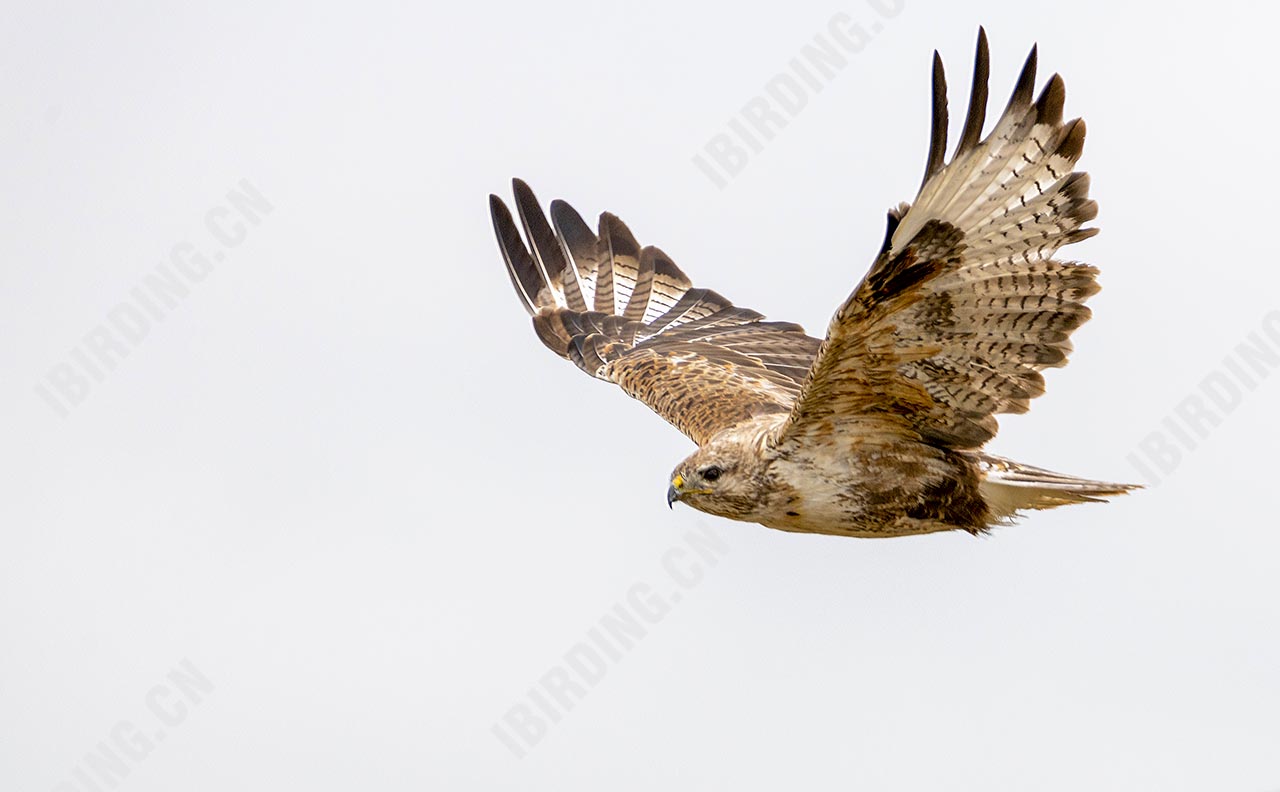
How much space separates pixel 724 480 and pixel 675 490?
1.00ft

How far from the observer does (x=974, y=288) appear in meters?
8.80

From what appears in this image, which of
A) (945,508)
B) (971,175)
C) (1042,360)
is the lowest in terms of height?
(945,508)

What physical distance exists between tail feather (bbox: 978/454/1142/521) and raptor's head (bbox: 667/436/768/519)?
109 cm

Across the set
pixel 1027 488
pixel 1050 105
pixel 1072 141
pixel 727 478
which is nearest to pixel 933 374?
pixel 1027 488

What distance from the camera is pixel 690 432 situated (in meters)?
11.0

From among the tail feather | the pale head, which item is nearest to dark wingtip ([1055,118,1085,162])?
the tail feather

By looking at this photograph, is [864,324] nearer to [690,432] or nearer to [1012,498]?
[1012,498]

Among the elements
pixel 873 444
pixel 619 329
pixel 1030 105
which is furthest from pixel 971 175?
pixel 619 329

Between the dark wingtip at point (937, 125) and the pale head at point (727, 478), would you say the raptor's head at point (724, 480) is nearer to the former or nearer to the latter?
the pale head at point (727, 478)

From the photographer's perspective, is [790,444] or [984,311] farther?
[790,444]

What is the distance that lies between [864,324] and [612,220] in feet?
17.9

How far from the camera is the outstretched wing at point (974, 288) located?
845cm

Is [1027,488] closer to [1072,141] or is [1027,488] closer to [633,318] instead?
[1072,141]

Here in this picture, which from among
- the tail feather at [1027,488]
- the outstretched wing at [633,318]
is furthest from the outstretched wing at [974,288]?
the outstretched wing at [633,318]
